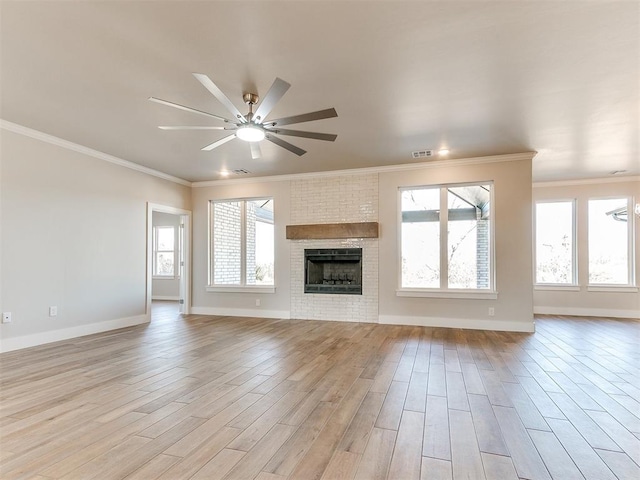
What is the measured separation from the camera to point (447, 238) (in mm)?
5742

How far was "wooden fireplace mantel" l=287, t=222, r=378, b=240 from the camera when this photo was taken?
5906 millimetres

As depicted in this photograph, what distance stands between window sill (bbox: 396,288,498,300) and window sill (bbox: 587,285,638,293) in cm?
299

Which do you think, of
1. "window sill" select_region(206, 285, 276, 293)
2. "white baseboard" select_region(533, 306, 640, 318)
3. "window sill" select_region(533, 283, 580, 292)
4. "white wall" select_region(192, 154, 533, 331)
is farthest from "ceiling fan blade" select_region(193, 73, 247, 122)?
"white baseboard" select_region(533, 306, 640, 318)

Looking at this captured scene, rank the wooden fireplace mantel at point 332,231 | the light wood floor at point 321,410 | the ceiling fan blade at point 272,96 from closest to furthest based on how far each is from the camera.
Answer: the light wood floor at point 321,410 → the ceiling fan blade at point 272,96 → the wooden fireplace mantel at point 332,231

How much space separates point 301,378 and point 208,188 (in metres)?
5.11

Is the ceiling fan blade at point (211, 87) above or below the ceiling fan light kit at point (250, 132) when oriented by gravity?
above

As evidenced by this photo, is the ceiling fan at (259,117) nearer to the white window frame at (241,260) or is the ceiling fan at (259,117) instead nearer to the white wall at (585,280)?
the white window frame at (241,260)

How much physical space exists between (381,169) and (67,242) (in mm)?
4906

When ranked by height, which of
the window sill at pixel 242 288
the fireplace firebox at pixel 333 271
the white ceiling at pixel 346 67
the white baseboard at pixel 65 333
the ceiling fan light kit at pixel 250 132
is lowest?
the white baseboard at pixel 65 333

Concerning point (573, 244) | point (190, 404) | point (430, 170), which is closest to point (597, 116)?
point (430, 170)

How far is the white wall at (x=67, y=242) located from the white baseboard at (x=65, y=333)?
12 millimetres

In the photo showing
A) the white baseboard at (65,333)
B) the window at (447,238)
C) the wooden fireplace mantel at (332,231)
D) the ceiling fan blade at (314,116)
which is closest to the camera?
the ceiling fan blade at (314,116)

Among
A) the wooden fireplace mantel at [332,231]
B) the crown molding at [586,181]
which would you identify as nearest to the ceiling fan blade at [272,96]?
the wooden fireplace mantel at [332,231]

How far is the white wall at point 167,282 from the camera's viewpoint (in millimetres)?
9273
